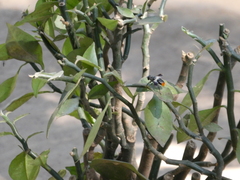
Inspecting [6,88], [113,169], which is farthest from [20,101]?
[113,169]

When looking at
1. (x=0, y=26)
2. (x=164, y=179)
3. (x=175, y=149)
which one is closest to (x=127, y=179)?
(x=164, y=179)

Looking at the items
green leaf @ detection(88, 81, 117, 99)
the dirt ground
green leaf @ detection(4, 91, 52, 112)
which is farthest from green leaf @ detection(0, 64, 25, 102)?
the dirt ground

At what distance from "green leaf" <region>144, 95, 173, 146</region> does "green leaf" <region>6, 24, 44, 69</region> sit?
0.41 feet

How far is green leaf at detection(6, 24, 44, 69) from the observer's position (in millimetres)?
342

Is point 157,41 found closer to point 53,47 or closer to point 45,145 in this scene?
point 45,145

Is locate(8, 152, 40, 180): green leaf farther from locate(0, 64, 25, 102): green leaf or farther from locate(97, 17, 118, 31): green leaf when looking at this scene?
locate(97, 17, 118, 31): green leaf

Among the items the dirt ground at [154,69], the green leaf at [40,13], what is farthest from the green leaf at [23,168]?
the dirt ground at [154,69]

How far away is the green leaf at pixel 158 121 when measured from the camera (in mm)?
281

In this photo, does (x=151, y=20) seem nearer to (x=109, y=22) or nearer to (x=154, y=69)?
(x=109, y=22)

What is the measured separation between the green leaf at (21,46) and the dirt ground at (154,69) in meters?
0.56

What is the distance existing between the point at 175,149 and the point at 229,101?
562mm

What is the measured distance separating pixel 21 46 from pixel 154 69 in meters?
0.81

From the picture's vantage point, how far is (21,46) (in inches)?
13.6

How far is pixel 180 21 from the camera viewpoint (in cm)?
124
